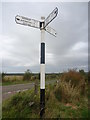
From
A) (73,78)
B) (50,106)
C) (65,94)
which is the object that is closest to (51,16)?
(50,106)

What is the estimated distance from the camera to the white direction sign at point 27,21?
4.61 meters

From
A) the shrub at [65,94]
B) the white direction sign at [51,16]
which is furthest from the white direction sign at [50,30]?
the shrub at [65,94]

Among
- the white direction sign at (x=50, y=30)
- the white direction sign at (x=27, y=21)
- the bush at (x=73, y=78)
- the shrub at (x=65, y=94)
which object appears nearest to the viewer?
the white direction sign at (x=27, y=21)

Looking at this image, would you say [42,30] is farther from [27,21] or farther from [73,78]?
[73,78]

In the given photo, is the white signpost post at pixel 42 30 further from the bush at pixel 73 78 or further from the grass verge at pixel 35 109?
the bush at pixel 73 78

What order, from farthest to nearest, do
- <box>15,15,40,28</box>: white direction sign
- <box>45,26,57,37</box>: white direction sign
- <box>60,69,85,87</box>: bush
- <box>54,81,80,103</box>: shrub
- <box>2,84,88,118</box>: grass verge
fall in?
1. <box>60,69,85,87</box>: bush
2. <box>54,81,80,103</box>: shrub
3. <box>45,26,57,37</box>: white direction sign
4. <box>2,84,88,118</box>: grass verge
5. <box>15,15,40,28</box>: white direction sign

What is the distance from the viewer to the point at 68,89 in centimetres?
683

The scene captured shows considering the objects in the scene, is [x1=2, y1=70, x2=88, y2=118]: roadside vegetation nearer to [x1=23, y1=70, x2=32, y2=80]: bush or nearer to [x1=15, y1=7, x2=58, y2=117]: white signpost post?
[x1=15, y1=7, x2=58, y2=117]: white signpost post

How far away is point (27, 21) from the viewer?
4742 mm

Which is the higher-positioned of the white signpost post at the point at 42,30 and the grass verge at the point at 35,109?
the white signpost post at the point at 42,30

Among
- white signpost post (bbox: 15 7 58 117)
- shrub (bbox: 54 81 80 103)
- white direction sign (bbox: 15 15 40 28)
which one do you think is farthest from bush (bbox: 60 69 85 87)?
white direction sign (bbox: 15 15 40 28)

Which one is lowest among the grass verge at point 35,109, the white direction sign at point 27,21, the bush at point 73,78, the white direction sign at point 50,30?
the grass verge at point 35,109

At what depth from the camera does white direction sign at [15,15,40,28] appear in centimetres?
461

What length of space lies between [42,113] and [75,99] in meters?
2.63
